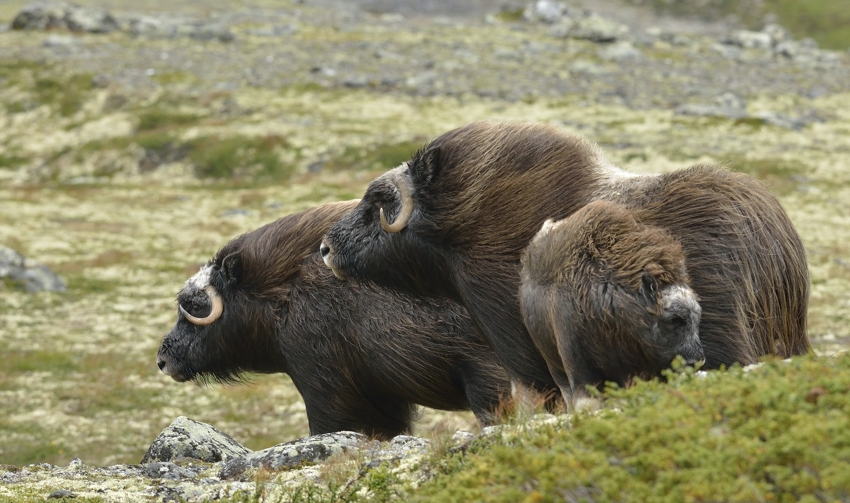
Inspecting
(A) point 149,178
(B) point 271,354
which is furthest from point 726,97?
(B) point 271,354

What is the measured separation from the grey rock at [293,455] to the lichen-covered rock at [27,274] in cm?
2120

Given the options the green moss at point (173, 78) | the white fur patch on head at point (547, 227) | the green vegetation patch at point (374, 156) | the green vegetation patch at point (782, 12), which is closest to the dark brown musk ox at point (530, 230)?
the white fur patch on head at point (547, 227)

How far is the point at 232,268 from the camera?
Answer: 12.0m

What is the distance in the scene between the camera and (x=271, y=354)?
12.0 metres

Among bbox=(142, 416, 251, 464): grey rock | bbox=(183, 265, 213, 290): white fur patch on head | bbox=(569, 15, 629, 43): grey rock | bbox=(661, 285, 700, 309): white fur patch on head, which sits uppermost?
bbox=(661, 285, 700, 309): white fur patch on head

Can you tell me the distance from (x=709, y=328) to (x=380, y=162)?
126ft

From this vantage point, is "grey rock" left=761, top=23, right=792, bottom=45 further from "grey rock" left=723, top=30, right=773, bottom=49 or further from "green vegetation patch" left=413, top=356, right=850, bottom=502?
"green vegetation patch" left=413, top=356, right=850, bottom=502

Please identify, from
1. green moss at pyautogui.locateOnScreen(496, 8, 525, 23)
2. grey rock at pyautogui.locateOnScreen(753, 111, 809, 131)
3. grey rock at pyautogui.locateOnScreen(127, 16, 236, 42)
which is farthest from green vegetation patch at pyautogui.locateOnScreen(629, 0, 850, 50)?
grey rock at pyautogui.locateOnScreen(753, 111, 809, 131)

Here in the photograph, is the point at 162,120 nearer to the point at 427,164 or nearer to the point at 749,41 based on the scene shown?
the point at 427,164

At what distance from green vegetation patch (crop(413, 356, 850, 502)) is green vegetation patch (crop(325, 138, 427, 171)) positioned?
3829cm

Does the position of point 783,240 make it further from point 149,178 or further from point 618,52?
point 618,52

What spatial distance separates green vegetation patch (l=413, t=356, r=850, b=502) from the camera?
15.0 ft

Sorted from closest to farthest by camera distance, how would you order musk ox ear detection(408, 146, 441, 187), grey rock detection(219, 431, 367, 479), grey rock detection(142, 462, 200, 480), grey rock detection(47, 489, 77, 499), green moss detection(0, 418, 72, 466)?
grey rock detection(47, 489, 77, 499) → grey rock detection(219, 431, 367, 479) → grey rock detection(142, 462, 200, 480) → musk ox ear detection(408, 146, 441, 187) → green moss detection(0, 418, 72, 466)

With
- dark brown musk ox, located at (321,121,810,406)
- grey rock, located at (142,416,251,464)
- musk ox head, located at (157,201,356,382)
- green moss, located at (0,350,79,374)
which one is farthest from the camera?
green moss, located at (0,350,79,374)
